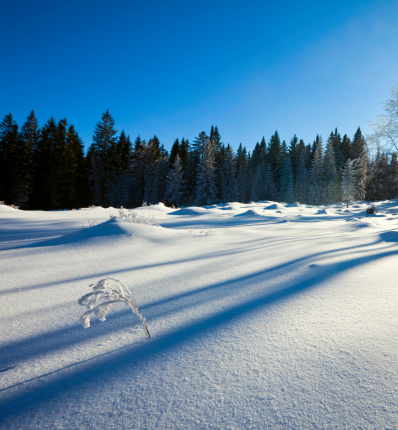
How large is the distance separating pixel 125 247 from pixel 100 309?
7.02 ft

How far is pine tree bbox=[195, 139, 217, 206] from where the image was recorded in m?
31.2

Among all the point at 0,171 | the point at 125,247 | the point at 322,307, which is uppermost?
the point at 0,171

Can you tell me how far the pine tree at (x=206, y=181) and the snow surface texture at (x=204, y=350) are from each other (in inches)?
1146

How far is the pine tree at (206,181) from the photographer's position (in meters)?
31.2

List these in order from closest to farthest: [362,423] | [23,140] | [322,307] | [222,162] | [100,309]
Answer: [362,423]
[100,309]
[322,307]
[23,140]
[222,162]

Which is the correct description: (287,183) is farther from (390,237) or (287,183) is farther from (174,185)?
(390,237)

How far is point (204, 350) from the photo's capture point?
47.5 inches

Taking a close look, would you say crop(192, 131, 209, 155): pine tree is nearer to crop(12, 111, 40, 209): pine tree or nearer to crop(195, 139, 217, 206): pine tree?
crop(195, 139, 217, 206): pine tree

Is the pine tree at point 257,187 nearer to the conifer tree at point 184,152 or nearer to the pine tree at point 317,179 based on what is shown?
the pine tree at point 317,179

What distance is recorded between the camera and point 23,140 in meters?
28.5

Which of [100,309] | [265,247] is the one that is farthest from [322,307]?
[265,247]

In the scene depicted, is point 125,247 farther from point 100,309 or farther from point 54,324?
point 100,309

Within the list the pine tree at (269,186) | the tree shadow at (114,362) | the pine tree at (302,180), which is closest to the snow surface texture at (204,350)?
the tree shadow at (114,362)

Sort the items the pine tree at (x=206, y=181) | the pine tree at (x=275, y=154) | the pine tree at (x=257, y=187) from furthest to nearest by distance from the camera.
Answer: the pine tree at (x=275, y=154)
the pine tree at (x=257, y=187)
the pine tree at (x=206, y=181)
